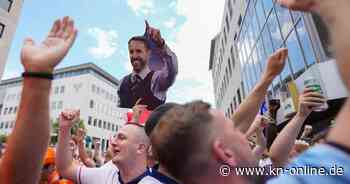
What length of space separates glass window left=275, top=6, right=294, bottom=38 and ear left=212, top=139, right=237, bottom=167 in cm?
1204

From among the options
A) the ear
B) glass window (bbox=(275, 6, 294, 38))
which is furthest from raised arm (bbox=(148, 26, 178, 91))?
glass window (bbox=(275, 6, 294, 38))

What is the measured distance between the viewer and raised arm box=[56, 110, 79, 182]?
8.23 feet

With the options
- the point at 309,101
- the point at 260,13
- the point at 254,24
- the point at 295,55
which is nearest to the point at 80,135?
the point at 309,101

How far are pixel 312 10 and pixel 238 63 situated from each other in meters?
23.3

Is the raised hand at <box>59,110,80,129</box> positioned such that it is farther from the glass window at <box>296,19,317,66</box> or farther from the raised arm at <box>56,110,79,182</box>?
the glass window at <box>296,19,317,66</box>

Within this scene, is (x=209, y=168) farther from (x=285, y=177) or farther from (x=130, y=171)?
(x=130, y=171)

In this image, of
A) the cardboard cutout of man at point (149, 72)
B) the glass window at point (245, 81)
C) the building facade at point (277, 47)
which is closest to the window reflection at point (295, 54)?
the building facade at point (277, 47)

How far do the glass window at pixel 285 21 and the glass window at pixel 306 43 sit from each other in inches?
33.6

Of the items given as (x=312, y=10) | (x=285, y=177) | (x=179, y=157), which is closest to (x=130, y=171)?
(x=179, y=157)

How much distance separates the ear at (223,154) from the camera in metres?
1.13

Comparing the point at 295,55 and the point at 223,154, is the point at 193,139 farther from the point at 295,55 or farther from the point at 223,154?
the point at 295,55

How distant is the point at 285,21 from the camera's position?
12250 millimetres

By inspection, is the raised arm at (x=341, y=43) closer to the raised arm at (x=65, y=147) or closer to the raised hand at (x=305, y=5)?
the raised hand at (x=305, y=5)

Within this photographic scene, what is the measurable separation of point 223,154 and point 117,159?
1527 mm
